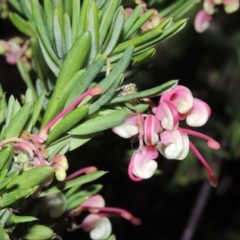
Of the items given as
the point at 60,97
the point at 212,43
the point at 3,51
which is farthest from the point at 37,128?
the point at 212,43

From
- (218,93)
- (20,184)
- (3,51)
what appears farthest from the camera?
(218,93)

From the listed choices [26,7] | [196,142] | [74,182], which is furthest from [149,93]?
[196,142]

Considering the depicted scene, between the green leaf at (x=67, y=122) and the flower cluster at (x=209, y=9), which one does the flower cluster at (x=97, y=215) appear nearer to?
the green leaf at (x=67, y=122)

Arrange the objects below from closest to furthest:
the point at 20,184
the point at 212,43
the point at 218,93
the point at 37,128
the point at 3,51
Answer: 1. the point at 20,184
2. the point at 37,128
3. the point at 3,51
4. the point at 218,93
5. the point at 212,43

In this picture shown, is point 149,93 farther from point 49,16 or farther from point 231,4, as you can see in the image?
point 231,4

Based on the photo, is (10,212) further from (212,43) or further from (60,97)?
(212,43)

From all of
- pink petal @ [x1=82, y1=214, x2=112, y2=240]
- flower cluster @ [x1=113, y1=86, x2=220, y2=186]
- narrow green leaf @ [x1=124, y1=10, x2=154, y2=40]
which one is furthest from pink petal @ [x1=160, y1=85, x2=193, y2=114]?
pink petal @ [x1=82, y1=214, x2=112, y2=240]
